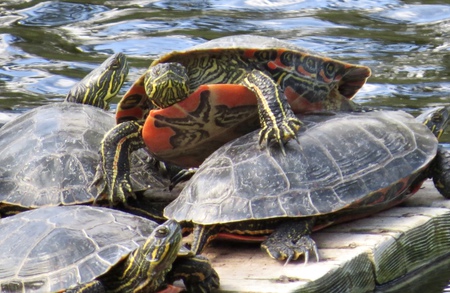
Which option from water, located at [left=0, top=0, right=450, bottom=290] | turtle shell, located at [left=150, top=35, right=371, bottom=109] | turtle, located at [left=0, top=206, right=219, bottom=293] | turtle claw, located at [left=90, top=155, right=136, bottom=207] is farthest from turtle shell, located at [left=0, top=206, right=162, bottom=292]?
water, located at [left=0, top=0, right=450, bottom=290]

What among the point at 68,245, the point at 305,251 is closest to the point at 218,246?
the point at 305,251

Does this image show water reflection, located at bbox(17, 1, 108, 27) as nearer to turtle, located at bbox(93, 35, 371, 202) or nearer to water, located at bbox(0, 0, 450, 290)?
water, located at bbox(0, 0, 450, 290)

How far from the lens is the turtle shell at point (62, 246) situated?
411 cm

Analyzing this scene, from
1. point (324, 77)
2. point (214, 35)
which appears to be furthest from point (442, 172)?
point (214, 35)

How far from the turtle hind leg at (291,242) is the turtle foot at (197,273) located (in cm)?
41

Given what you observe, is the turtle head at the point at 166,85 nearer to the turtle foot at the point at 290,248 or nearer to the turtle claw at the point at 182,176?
the turtle claw at the point at 182,176

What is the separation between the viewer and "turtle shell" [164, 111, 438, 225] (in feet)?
15.6

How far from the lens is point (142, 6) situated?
13.9 metres

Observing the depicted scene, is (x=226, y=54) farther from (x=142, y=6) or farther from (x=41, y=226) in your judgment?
(x=142, y=6)

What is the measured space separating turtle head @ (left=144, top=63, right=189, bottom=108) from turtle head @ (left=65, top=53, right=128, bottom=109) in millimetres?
1848

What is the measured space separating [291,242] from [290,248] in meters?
0.05

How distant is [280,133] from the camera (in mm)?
5004

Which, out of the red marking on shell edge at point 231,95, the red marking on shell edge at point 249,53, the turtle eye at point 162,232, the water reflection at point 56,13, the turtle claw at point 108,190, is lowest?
the water reflection at point 56,13

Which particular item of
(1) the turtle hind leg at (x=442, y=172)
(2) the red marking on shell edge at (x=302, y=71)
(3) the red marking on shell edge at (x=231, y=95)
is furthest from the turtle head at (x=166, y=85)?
(1) the turtle hind leg at (x=442, y=172)
